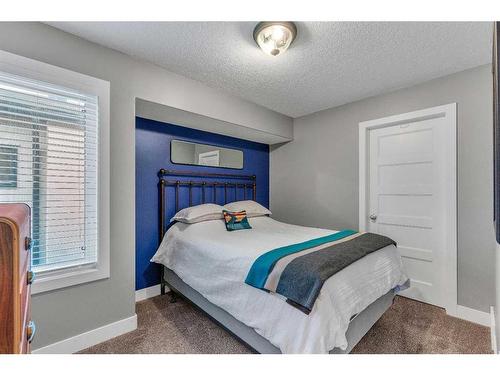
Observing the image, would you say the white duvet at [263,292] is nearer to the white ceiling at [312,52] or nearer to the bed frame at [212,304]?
the bed frame at [212,304]

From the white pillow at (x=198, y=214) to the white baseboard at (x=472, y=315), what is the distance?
8.62ft

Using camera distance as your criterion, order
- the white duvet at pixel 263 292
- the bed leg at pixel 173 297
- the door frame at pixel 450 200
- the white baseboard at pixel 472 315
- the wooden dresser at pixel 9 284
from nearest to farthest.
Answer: the wooden dresser at pixel 9 284 → the white duvet at pixel 263 292 → the white baseboard at pixel 472 315 → the door frame at pixel 450 200 → the bed leg at pixel 173 297

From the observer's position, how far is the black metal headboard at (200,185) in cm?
291

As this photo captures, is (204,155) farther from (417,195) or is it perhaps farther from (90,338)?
(417,195)

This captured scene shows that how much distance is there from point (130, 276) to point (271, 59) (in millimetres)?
2344

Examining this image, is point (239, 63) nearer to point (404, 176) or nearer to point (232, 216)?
point (232, 216)

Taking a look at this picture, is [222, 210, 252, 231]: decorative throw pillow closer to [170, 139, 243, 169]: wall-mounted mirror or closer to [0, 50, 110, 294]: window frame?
[170, 139, 243, 169]: wall-mounted mirror

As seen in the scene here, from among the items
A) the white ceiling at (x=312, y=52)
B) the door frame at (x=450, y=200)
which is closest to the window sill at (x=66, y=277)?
the white ceiling at (x=312, y=52)

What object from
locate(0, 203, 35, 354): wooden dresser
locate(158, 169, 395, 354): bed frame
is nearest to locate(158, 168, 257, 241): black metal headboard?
locate(158, 169, 395, 354): bed frame

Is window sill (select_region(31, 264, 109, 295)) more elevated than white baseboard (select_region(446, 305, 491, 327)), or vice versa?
window sill (select_region(31, 264, 109, 295))

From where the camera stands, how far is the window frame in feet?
5.36

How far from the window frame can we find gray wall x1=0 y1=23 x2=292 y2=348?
5cm

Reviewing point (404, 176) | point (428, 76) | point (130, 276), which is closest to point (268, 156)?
point (404, 176)

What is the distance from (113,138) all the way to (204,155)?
4.67 feet
